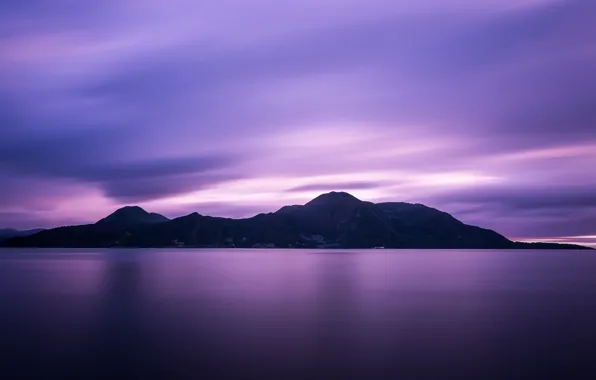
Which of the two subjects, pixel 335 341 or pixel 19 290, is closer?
pixel 335 341

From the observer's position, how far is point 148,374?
82.5ft

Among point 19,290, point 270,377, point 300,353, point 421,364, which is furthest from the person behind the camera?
point 19,290

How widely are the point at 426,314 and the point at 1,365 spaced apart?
33.4 metres

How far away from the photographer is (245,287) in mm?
77500

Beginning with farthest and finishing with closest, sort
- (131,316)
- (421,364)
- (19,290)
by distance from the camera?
1. (19,290)
2. (131,316)
3. (421,364)

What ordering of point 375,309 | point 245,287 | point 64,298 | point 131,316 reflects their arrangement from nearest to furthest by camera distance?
point 131,316 → point 375,309 → point 64,298 → point 245,287

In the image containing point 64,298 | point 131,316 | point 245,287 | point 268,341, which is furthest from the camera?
point 245,287

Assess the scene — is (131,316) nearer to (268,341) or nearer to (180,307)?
(180,307)

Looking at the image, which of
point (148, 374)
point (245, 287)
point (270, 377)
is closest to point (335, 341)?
point (270, 377)

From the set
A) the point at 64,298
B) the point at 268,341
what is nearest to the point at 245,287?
the point at 64,298

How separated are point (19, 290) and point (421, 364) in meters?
59.5

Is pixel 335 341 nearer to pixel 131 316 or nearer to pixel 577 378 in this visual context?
pixel 577 378

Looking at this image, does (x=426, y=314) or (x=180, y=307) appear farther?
(x=180, y=307)

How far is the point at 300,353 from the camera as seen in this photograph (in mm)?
30219
